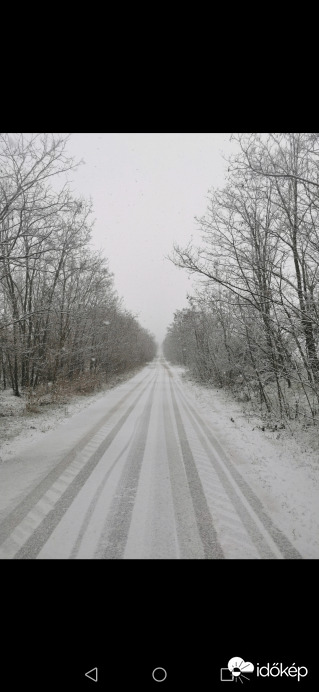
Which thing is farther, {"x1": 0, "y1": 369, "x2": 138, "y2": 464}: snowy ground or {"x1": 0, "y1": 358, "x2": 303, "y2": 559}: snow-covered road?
{"x1": 0, "y1": 369, "x2": 138, "y2": 464}: snowy ground

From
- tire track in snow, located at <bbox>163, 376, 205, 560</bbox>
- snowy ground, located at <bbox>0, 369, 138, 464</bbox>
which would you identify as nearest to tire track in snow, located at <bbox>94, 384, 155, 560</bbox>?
tire track in snow, located at <bbox>163, 376, 205, 560</bbox>

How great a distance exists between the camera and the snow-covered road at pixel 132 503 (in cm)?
325

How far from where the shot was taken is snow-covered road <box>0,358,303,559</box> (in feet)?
10.7
